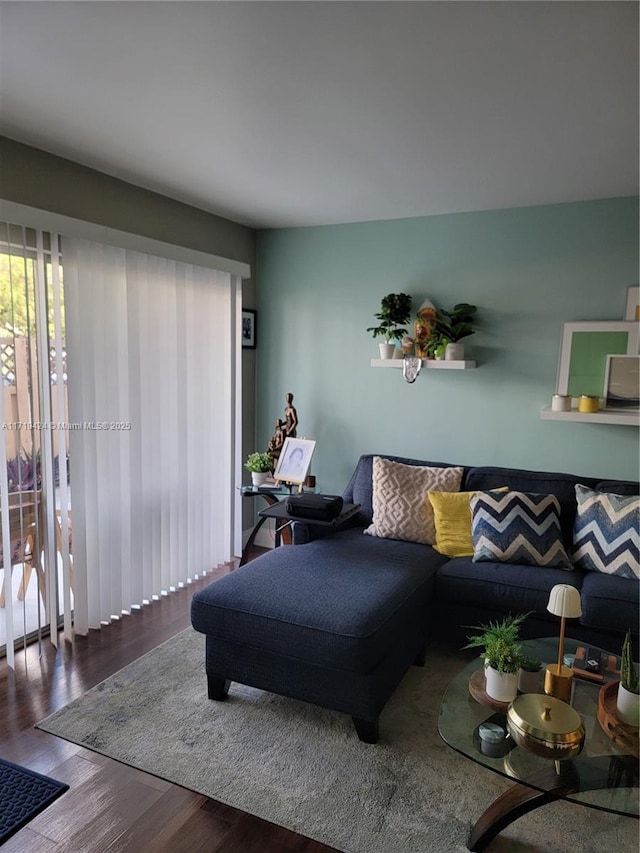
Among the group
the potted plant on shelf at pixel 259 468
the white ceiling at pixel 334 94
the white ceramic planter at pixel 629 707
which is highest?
the white ceiling at pixel 334 94

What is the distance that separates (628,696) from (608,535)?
1273mm

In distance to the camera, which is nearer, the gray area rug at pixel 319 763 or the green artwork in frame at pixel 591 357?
the gray area rug at pixel 319 763

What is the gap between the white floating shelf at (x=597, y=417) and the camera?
3.10 meters

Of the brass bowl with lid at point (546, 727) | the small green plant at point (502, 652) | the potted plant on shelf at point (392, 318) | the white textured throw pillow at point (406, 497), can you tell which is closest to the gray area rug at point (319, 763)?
the brass bowl with lid at point (546, 727)

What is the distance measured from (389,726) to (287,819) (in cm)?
63

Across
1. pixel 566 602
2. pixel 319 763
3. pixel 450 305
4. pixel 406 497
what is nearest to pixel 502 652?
pixel 566 602

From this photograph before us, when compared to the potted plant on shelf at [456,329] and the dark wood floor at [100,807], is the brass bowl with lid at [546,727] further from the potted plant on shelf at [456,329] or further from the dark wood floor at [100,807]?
the potted plant on shelf at [456,329]

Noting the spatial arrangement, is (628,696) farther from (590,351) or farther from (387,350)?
(387,350)

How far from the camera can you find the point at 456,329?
3561mm

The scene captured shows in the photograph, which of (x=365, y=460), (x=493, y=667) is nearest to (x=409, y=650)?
(x=493, y=667)

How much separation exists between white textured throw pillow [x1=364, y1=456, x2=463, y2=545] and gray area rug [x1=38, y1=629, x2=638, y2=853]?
0.79 metres

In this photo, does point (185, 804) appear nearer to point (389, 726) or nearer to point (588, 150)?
point (389, 726)

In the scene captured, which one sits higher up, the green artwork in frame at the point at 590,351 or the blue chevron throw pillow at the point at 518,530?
the green artwork in frame at the point at 590,351

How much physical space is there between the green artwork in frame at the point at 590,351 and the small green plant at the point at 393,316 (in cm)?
97
